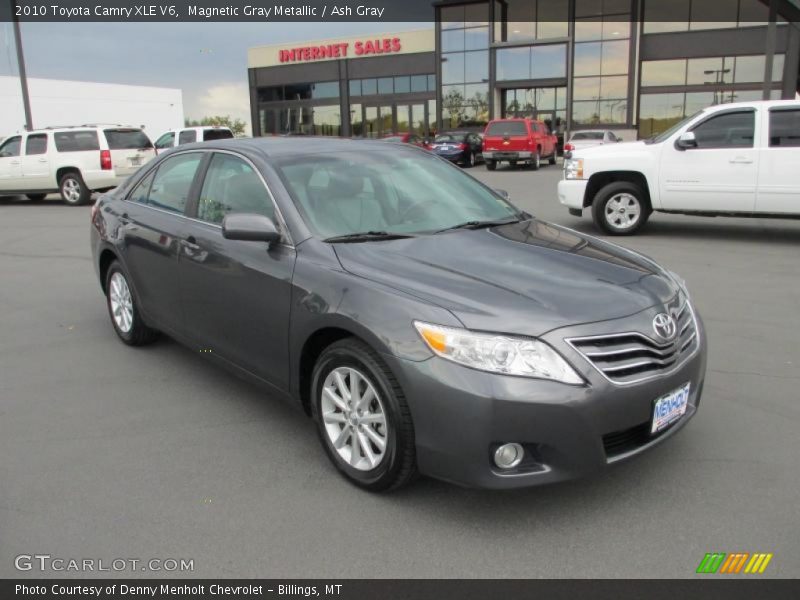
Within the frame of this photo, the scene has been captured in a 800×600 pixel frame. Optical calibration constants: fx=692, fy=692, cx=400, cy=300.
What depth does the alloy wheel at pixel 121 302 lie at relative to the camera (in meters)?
5.32

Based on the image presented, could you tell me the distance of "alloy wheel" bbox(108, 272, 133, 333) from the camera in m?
5.32

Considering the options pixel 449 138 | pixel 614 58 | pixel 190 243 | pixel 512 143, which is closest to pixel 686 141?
pixel 190 243

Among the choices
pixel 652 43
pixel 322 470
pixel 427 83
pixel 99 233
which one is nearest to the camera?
pixel 322 470

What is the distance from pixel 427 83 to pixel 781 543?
4028cm

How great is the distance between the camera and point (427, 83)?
40688mm

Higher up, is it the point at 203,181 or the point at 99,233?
the point at 203,181

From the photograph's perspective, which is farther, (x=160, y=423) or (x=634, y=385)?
(x=160, y=423)

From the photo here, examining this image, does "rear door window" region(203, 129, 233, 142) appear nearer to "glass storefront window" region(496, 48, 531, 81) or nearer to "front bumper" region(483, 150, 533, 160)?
"front bumper" region(483, 150, 533, 160)

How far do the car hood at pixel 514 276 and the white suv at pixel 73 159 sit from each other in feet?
48.3

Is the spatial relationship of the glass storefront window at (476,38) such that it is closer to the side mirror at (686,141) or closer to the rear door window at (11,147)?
the rear door window at (11,147)

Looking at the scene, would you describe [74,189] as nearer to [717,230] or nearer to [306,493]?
[717,230]

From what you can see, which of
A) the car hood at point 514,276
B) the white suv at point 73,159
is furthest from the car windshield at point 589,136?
the car hood at point 514,276

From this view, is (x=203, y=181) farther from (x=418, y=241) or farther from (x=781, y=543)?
(x=781, y=543)

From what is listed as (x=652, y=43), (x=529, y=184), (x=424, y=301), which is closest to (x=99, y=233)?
(x=424, y=301)
